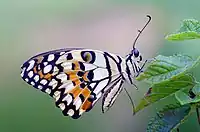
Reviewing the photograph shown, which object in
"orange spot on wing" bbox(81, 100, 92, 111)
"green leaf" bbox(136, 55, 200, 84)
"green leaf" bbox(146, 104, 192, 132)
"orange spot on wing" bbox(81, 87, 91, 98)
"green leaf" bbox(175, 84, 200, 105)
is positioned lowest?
"green leaf" bbox(146, 104, 192, 132)

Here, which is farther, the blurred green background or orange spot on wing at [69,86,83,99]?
the blurred green background

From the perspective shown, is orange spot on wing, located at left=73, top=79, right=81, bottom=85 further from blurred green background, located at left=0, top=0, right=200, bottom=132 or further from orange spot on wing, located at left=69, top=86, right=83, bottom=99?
blurred green background, located at left=0, top=0, right=200, bottom=132

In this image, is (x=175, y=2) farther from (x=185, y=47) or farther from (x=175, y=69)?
(x=175, y=69)

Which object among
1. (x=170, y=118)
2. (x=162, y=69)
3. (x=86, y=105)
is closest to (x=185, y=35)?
(x=162, y=69)

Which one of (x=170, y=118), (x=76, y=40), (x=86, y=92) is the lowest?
(x=170, y=118)

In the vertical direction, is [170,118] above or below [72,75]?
below

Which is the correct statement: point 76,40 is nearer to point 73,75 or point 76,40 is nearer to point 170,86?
point 73,75

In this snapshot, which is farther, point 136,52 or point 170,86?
point 136,52

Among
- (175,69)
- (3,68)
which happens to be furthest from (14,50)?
(175,69)

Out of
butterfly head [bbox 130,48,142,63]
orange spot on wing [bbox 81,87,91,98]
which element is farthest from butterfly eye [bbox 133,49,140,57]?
orange spot on wing [bbox 81,87,91,98]
